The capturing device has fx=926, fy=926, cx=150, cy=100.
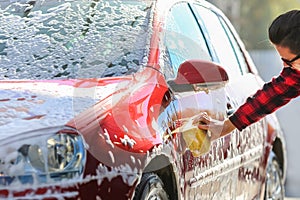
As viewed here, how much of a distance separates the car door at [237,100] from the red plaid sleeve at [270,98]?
1.69ft

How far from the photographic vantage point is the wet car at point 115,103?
162 inches

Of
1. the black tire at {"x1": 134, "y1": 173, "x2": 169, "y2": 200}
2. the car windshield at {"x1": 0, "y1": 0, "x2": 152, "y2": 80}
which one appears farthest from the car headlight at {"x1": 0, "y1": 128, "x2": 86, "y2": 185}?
the car windshield at {"x1": 0, "y1": 0, "x2": 152, "y2": 80}

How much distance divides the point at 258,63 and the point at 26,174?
41.2 feet

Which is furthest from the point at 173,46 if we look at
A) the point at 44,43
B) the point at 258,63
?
the point at 258,63

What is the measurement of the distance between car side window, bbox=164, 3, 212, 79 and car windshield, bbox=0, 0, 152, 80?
0.16 m

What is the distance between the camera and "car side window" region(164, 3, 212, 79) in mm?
5371

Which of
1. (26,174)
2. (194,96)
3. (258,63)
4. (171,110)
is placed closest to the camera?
(26,174)

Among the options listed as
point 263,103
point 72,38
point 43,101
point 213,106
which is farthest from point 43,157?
point 213,106

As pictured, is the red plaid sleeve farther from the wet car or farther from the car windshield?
the car windshield

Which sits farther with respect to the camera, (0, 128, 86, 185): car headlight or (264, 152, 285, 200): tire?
(264, 152, 285, 200): tire

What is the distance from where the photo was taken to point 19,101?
4422 millimetres

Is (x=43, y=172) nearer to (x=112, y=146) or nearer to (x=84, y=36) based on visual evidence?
(x=112, y=146)

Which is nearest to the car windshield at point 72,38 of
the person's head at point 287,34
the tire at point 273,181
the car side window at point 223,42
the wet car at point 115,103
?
the wet car at point 115,103

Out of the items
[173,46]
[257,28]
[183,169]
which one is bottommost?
[183,169]
